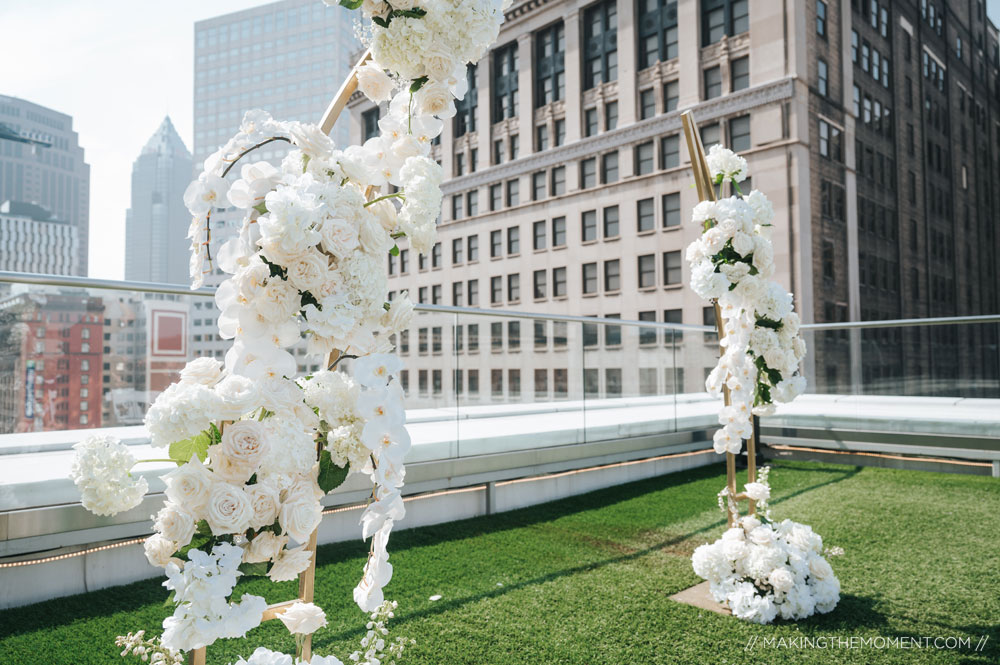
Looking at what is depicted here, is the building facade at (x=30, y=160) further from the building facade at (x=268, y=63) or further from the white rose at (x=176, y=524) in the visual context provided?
the white rose at (x=176, y=524)

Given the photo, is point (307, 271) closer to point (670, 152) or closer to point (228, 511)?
point (228, 511)

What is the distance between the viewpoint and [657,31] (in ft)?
111

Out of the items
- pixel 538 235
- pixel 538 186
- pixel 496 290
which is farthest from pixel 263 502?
pixel 496 290

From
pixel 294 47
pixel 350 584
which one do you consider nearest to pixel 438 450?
pixel 350 584

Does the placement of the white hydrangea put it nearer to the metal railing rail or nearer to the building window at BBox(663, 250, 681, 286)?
the metal railing rail

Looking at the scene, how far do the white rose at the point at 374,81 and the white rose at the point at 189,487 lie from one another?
0.94m

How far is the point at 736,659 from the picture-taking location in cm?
309

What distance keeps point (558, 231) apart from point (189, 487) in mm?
37690

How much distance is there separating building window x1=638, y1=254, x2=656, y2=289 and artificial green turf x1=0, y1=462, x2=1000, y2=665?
90.2 feet

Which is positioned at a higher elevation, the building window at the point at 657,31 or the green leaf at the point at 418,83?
the building window at the point at 657,31

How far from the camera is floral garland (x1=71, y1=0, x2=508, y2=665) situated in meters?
1.30

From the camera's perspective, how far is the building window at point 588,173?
36250 mm

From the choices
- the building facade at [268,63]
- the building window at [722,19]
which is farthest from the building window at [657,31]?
the building facade at [268,63]

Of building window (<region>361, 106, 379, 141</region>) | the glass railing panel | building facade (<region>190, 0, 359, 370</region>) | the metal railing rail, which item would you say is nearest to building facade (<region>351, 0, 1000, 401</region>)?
building window (<region>361, 106, 379, 141</region>)
